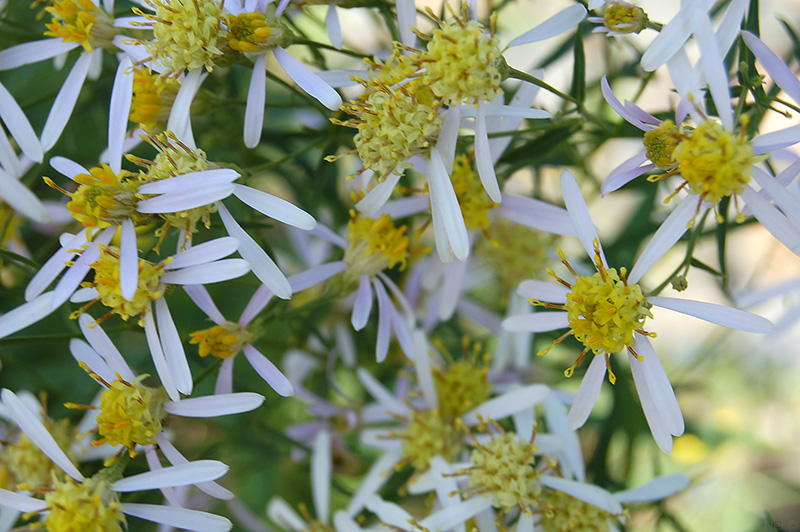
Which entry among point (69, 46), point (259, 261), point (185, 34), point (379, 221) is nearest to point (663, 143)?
point (379, 221)

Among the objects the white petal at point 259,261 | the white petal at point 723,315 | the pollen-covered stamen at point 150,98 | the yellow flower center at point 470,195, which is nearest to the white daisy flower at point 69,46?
the pollen-covered stamen at point 150,98

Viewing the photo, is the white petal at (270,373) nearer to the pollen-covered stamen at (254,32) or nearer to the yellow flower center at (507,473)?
the yellow flower center at (507,473)

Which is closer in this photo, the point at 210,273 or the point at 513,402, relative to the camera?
the point at 210,273

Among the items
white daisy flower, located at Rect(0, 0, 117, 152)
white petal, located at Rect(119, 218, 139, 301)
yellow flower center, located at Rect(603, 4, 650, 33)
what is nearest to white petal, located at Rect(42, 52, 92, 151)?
white daisy flower, located at Rect(0, 0, 117, 152)

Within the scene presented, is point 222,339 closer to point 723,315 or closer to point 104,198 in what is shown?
point 104,198

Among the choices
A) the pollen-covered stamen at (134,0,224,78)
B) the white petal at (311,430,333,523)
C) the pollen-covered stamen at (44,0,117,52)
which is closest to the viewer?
the pollen-covered stamen at (134,0,224,78)

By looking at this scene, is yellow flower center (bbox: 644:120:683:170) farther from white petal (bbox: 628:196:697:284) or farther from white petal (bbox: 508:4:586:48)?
white petal (bbox: 508:4:586:48)

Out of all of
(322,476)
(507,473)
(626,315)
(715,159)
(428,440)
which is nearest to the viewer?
(715,159)
